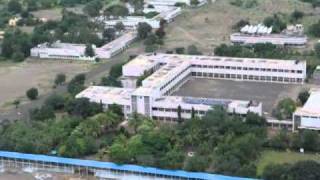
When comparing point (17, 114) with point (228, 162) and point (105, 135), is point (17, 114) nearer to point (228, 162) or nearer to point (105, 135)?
point (105, 135)

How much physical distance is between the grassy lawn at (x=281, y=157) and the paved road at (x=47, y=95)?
5623mm

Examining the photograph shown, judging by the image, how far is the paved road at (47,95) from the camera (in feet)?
54.2

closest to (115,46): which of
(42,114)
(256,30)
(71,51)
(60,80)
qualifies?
(71,51)

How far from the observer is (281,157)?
13.7 meters

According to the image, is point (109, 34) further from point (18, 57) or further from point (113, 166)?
point (113, 166)

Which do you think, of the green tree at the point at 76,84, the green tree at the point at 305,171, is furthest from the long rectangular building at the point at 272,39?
the green tree at the point at 305,171

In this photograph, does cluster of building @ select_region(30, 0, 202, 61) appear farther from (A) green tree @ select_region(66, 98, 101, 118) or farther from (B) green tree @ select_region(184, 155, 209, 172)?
(B) green tree @ select_region(184, 155, 209, 172)

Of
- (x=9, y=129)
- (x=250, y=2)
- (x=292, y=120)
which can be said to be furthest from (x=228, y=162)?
(x=250, y=2)

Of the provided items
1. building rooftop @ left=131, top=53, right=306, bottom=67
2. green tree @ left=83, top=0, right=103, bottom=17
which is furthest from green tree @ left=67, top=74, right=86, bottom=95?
green tree @ left=83, top=0, right=103, bottom=17

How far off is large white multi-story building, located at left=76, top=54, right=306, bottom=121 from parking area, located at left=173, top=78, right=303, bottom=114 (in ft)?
0.88

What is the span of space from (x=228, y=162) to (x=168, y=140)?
1.70 meters

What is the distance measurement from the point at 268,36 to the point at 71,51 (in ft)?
20.7

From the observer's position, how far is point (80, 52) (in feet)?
71.9

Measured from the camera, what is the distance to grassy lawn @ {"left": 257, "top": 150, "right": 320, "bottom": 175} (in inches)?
531
